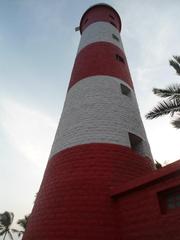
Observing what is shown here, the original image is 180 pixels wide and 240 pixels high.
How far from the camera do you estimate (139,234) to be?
20.4ft

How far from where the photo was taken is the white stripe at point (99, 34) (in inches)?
542

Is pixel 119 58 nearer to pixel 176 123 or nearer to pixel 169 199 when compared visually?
pixel 176 123

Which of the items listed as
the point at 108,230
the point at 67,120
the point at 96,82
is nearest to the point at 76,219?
the point at 108,230

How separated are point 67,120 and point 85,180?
3.23 m

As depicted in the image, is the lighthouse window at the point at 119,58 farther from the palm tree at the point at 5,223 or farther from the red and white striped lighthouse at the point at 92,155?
the palm tree at the point at 5,223

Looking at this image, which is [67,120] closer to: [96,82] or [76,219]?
[96,82]

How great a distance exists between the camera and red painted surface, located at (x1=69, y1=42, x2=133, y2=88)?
11510mm

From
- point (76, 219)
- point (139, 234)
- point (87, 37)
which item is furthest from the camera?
point (87, 37)

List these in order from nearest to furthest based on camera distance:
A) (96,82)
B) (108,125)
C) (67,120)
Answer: (108,125) < (67,120) < (96,82)

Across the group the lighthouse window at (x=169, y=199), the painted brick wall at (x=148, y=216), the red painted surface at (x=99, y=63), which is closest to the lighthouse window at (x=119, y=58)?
the red painted surface at (x=99, y=63)

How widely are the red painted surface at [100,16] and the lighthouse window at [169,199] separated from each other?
13046 millimetres

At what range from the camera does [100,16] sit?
1634cm

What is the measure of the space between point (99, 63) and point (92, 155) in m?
5.40

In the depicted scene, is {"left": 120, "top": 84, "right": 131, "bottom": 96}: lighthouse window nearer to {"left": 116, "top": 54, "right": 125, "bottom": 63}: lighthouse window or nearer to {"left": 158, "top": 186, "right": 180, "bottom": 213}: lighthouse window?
{"left": 116, "top": 54, "right": 125, "bottom": 63}: lighthouse window
